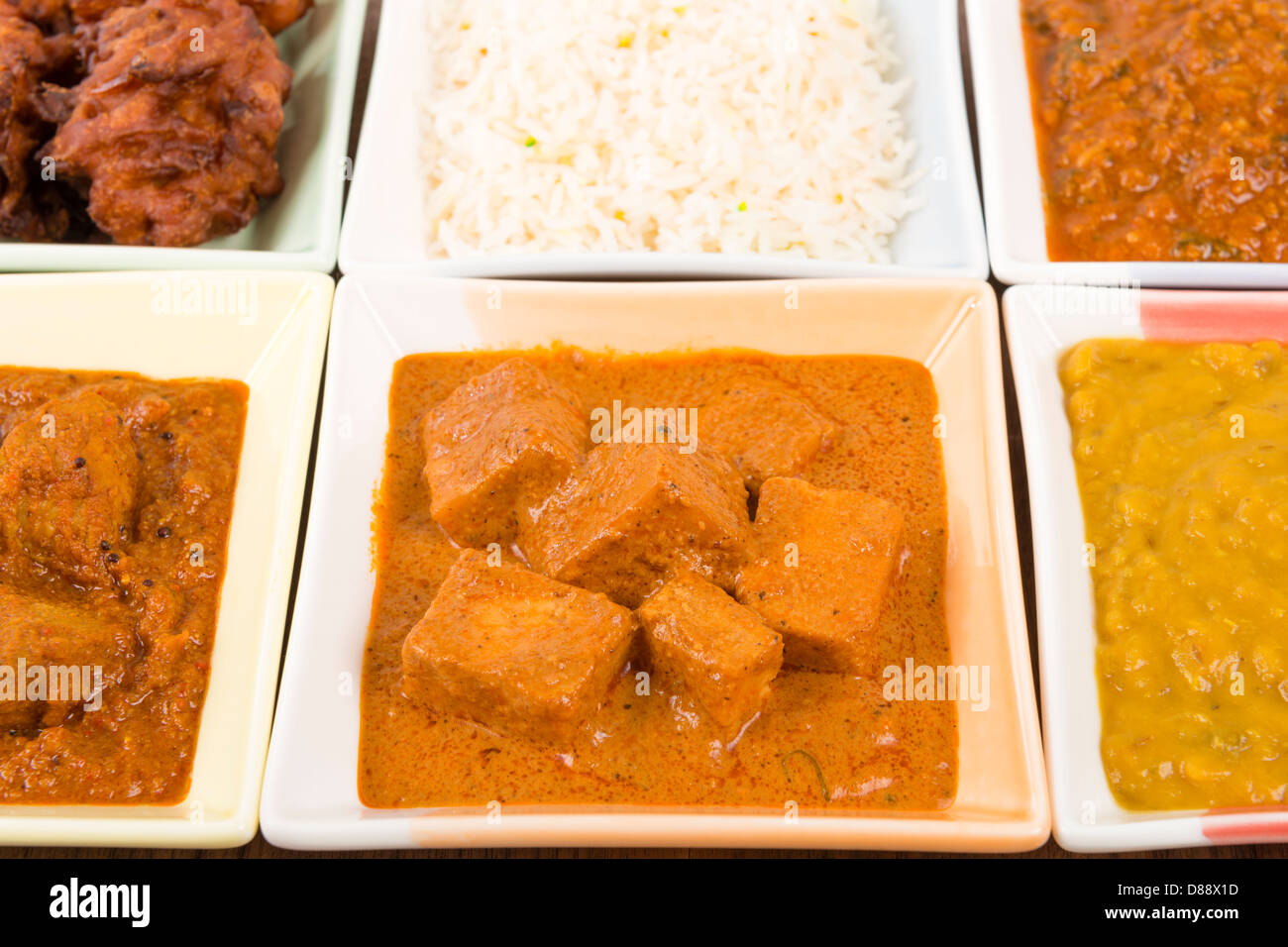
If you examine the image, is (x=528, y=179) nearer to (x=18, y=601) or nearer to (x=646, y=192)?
(x=646, y=192)

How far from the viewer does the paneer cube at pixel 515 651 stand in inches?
92.4

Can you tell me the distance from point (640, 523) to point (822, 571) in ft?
1.50

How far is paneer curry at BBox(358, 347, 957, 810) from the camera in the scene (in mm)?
2406

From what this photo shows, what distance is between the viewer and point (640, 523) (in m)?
2.54

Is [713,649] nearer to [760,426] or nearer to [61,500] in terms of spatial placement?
[760,426]

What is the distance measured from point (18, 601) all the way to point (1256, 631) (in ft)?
9.37

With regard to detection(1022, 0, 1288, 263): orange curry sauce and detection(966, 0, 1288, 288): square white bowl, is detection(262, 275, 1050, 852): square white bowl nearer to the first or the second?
detection(966, 0, 1288, 288): square white bowl

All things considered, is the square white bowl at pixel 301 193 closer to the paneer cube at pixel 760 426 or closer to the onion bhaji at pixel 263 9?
the onion bhaji at pixel 263 9

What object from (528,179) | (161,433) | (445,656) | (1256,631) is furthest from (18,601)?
(1256,631)

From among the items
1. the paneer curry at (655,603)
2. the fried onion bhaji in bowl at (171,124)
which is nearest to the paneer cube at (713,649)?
the paneer curry at (655,603)

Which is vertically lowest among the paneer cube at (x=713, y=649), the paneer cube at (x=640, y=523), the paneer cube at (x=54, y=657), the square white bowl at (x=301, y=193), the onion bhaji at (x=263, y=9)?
the paneer cube at (x=54, y=657)

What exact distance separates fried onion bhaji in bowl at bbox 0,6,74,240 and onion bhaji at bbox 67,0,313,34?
0.11 meters

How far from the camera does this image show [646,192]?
11.6 ft

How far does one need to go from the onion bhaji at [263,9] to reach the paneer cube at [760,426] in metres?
2.04
